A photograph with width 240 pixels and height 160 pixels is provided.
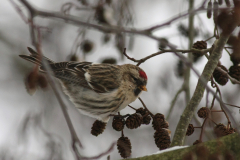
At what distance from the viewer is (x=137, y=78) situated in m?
2.90

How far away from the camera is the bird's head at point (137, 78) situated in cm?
286

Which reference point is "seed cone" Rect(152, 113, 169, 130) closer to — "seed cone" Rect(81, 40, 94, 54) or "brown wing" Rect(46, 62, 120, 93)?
"brown wing" Rect(46, 62, 120, 93)

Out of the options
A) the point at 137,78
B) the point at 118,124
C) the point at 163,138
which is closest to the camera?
the point at 163,138

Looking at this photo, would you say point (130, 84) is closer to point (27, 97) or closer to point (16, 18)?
point (27, 97)

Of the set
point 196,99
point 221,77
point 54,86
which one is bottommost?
point 54,86

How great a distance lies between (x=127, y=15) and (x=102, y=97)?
853mm

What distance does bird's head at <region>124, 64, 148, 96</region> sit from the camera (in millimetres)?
2861

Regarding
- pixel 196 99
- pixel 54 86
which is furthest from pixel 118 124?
pixel 54 86

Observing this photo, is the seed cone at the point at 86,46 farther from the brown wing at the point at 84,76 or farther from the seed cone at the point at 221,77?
the seed cone at the point at 221,77

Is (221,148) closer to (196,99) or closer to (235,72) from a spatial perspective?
(196,99)

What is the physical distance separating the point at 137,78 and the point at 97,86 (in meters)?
0.40

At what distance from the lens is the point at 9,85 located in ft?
Result: 16.9

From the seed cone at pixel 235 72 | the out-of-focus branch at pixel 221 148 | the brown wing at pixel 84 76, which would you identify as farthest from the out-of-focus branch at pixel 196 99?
the brown wing at pixel 84 76

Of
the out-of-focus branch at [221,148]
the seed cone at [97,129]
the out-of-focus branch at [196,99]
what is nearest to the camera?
the out-of-focus branch at [221,148]
